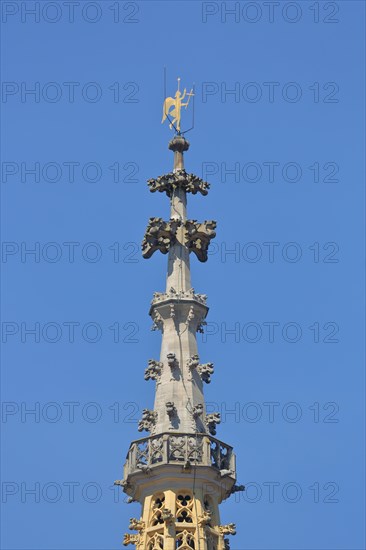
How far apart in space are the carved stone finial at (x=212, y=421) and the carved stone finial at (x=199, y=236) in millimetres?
7351

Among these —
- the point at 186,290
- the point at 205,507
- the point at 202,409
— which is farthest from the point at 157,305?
the point at 205,507

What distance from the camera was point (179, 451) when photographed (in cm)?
5000

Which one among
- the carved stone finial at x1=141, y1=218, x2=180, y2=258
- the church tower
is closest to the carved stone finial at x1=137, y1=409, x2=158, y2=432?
the church tower

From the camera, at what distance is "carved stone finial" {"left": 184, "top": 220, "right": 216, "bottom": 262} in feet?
184

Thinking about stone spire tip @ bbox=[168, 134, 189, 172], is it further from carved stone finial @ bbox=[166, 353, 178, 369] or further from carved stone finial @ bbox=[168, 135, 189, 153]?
carved stone finial @ bbox=[166, 353, 178, 369]

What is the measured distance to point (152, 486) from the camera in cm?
5022

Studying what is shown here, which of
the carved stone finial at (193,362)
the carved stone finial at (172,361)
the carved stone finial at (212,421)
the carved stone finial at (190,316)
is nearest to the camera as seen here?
the carved stone finial at (212,421)

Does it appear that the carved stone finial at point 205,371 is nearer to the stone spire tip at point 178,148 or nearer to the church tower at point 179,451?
Answer: the church tower at point 179,451

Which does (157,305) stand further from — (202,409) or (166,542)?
(166,542)

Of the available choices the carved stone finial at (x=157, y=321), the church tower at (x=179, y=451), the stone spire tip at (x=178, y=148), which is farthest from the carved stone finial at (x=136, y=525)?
the stone spire tip at (x=178, y=148)

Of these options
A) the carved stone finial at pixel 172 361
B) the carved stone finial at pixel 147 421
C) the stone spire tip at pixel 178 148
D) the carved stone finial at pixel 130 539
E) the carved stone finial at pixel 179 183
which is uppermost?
the stone spire tip at pixel 178 148

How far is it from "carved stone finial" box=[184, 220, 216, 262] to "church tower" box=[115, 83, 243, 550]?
0.27 m

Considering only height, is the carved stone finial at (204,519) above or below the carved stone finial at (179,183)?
below

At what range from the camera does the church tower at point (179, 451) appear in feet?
163
